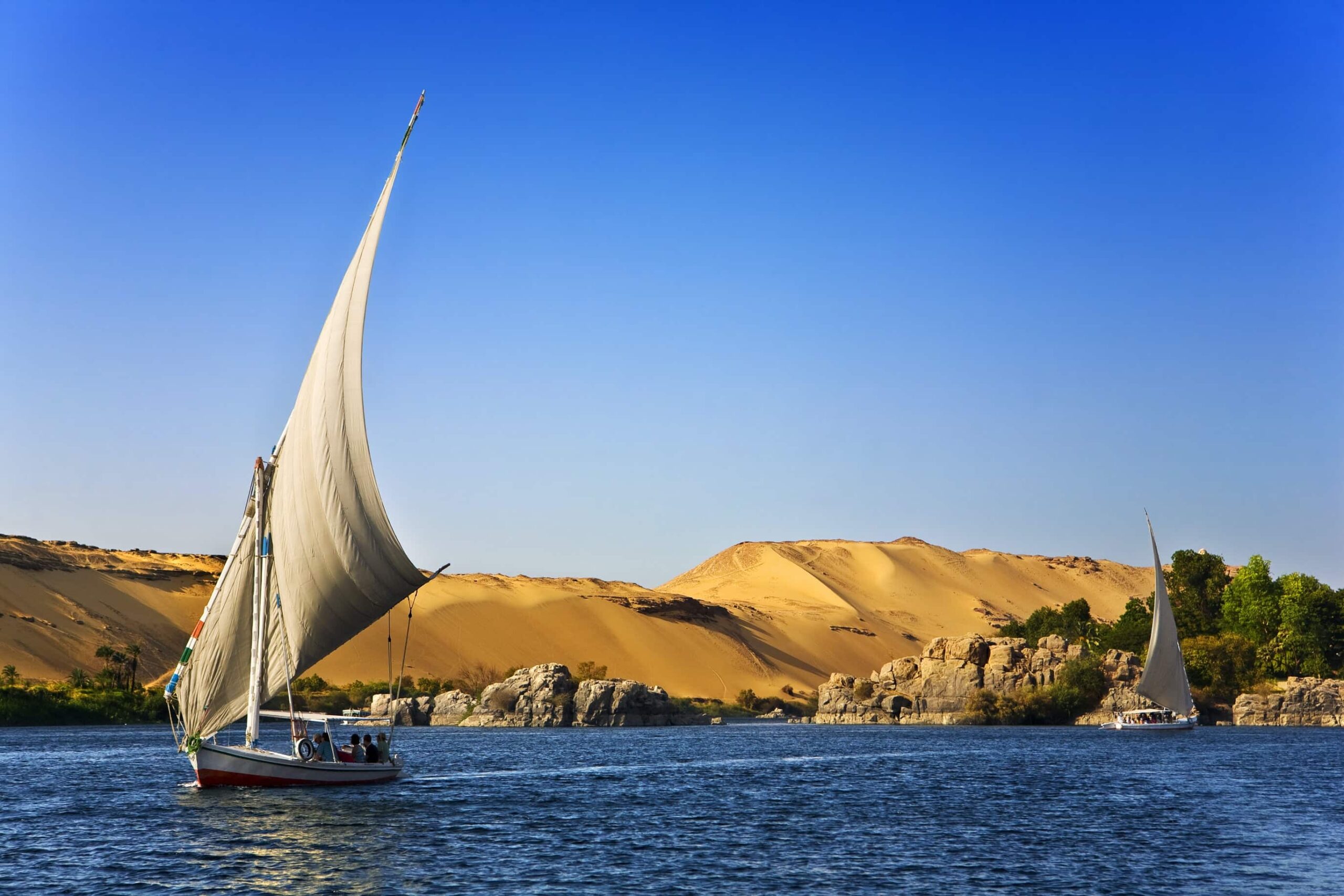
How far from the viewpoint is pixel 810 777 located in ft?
153

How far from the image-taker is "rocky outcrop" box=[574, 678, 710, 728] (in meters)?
87.4

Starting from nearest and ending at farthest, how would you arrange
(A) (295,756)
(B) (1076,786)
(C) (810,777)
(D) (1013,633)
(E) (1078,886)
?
(E) (1078,886) → (A) (295,756) → (B) (1076,786) → (C) (810,777) → (D) (1013,633)

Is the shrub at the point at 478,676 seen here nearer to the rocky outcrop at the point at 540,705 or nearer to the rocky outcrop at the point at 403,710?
Answer: the rocky outcrop at the point at 540,705

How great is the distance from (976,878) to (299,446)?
20.3m

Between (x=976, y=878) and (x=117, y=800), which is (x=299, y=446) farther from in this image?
(x=976, y=878)

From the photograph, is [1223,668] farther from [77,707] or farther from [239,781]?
[77,707]

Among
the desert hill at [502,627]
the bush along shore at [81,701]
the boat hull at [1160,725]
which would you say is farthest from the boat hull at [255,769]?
the desert hill at [502,627]

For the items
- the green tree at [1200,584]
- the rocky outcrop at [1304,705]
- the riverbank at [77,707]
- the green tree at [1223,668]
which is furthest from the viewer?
the green tree at [1200,584]

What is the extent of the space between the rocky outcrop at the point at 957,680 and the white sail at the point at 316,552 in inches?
2535

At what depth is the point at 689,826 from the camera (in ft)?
107

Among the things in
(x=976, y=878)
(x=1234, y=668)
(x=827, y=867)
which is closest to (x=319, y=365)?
(x=827, y=867)

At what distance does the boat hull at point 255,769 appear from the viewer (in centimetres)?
3450

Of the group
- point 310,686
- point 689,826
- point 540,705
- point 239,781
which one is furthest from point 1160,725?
point 239,781

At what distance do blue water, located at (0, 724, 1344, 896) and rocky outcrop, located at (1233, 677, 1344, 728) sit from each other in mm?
33544
